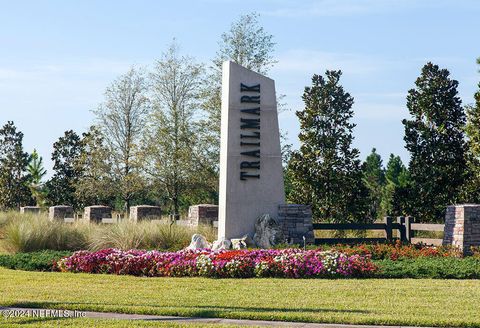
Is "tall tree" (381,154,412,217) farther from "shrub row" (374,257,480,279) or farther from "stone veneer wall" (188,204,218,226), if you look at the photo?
"shrub row" (374,257,480,279)

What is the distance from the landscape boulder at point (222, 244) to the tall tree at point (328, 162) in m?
11.3

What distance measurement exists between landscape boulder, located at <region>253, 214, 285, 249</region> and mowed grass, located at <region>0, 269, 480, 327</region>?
617 centimetres

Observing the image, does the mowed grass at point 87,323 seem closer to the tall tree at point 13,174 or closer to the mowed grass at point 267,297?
the mowed grass at point 267,297

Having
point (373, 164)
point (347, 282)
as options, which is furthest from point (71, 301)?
point (373, 164)

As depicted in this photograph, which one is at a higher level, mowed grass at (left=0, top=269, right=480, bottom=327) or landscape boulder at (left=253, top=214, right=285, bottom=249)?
landscape boulder at (left=253, top=214, right=285, bottom=249)

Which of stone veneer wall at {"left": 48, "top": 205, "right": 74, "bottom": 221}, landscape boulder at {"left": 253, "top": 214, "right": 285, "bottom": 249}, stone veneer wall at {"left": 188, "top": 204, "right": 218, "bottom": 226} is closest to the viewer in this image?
landscape boulder at {"left": 253, "top": 214, "right": 285, "bottom": 249}

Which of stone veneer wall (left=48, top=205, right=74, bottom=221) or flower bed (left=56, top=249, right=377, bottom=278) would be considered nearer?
Answer: flower bed (left=56, top=249, right=377, bottom=278)

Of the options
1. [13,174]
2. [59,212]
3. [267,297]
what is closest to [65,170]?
[13,174]

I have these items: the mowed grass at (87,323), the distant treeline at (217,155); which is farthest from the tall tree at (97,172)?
the mowed grass at (87,323)

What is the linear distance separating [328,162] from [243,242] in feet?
37.6

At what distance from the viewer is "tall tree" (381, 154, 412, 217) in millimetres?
30969

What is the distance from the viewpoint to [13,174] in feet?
178

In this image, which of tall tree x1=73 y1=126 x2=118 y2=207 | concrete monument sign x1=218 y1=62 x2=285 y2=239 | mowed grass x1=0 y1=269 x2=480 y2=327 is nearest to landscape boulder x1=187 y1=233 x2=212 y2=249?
concrete monument sign x1=218 y1=62 x2=285 y2=239

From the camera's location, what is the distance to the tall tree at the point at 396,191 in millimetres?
30969
